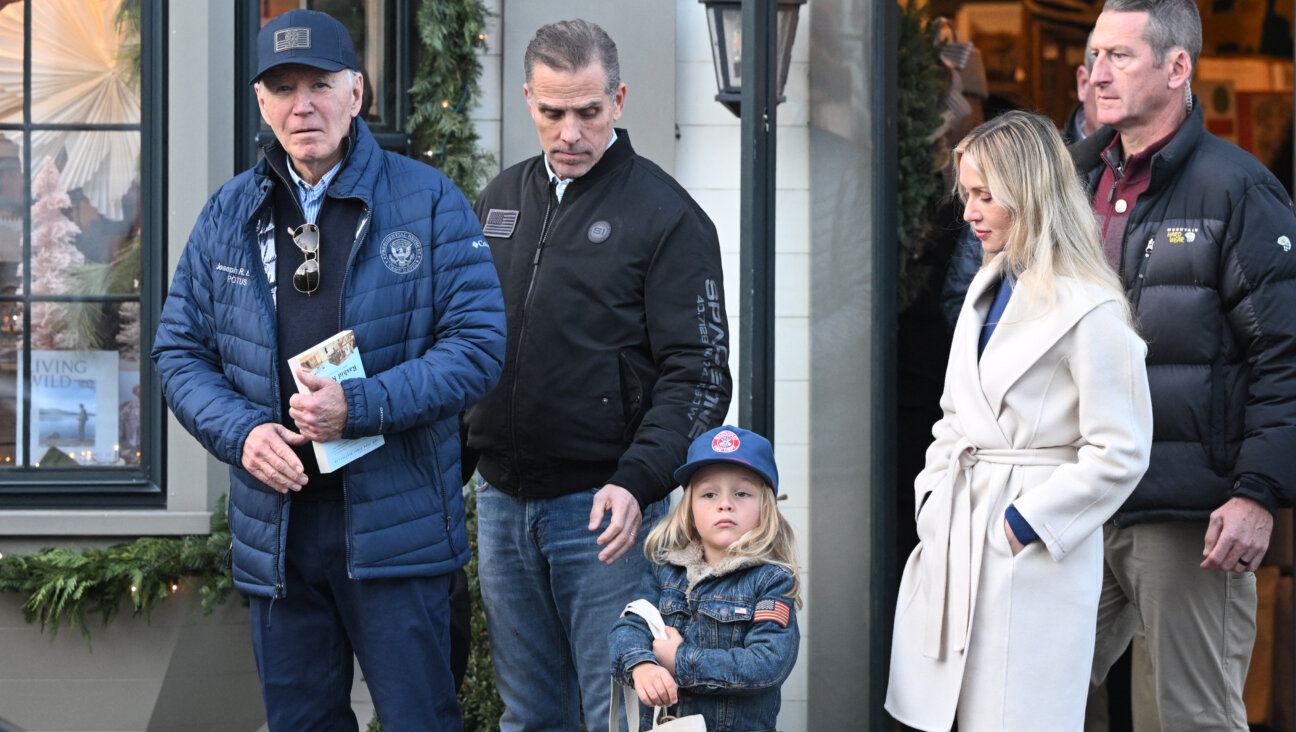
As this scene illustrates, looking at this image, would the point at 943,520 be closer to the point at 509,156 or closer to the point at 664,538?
the point at 664,538

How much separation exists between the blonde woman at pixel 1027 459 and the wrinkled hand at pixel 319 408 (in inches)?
51.0

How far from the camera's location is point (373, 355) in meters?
3.35

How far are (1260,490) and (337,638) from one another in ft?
7.00

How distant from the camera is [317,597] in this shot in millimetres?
3367

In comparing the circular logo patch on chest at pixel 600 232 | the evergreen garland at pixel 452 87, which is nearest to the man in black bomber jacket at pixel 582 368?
the circular logo patch on chest at pixel 600 232

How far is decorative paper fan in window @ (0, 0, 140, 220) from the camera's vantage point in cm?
529

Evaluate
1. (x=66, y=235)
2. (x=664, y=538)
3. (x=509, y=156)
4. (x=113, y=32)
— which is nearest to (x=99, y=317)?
(x=66, y=235)

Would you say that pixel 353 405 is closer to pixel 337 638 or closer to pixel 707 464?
pixel 337 638

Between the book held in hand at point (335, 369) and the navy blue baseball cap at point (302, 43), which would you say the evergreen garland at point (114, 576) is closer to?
the book held in hand at point (335, 369)

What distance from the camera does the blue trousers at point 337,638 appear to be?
333 centimetres

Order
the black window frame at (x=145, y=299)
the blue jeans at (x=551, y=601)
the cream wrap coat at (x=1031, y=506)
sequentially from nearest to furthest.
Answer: the cream wrap coat at (x=1031, y=506) < the blue jeans at (x=551, y=601) < the black window frame at (x=145, y=299)

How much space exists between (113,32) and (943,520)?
361 cm

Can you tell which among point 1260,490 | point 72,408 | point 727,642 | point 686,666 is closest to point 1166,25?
point 1260,490

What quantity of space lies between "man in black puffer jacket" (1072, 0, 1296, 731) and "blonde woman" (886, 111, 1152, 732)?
1.48ft
